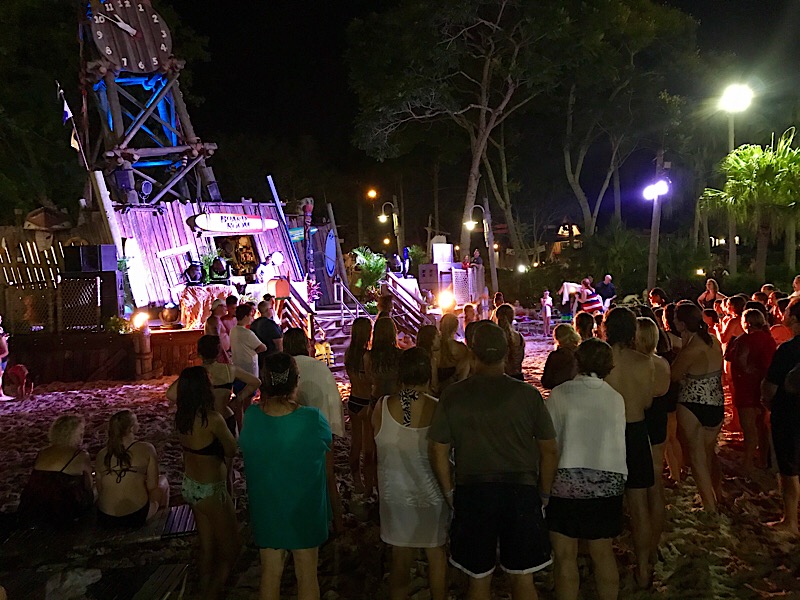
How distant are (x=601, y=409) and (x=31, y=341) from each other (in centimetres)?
1266

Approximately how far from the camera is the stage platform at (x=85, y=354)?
1251 centimetres

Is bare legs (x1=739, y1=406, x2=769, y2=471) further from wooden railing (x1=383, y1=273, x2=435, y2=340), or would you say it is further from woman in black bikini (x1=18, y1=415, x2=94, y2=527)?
wooden railing (x1=383, y1=273, x2=435, y2=340)

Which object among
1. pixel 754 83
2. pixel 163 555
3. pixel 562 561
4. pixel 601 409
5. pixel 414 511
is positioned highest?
pixel 754 83

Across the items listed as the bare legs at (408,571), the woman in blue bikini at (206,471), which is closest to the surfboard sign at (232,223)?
the woman in blue bikini at (206,471)

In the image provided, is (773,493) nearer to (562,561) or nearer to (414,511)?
(562,561)

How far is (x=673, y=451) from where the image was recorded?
6.09 meters

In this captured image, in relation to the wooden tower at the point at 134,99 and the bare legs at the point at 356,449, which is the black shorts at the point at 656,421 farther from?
the wooden tower at the point at 134,99

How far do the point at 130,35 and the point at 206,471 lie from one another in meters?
17.7

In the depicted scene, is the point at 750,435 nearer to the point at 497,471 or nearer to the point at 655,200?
the point at 497,471

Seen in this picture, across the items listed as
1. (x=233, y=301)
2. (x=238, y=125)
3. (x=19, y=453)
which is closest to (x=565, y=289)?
(x=233, y=301)

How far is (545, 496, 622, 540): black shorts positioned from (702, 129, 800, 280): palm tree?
1541cm

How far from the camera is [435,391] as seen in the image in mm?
5750

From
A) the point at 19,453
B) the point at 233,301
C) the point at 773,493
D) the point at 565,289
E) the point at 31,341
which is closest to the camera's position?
the point at 773,493

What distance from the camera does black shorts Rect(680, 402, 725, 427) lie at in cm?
521
